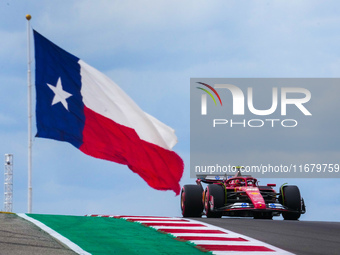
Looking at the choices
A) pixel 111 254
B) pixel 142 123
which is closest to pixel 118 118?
pixel 142 123

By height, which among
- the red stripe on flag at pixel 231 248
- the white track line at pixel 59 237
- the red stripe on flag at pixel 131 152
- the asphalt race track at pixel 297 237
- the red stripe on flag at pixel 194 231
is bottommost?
the asphalt race track at pixel 297 237

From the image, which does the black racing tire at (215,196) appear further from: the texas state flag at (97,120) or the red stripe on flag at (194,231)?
the red stripe on flag at (194,231)

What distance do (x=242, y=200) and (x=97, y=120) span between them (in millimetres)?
6006

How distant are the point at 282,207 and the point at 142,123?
5.70 meters

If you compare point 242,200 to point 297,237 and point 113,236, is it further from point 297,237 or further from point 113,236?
point 113,236

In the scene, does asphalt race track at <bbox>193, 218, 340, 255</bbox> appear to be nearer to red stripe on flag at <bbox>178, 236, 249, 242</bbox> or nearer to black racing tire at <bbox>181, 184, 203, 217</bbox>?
red stripe on flag at <bbox>178, 236, 249, 242</bbox>

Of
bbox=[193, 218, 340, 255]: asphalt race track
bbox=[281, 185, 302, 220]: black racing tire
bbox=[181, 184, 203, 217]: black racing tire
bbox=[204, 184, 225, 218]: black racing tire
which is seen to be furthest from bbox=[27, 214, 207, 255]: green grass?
bbox=[281, 185, 302, 220]: black racing tire

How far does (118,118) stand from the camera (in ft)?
54.6

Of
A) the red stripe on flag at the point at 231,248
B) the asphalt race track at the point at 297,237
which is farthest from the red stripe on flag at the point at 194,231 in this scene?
the red stripe on flag at the point at 231,248

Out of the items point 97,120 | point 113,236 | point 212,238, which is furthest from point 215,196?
point 113,236

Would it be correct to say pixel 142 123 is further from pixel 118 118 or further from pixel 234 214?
pixel 234 214

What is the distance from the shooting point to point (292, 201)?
67.3 ft

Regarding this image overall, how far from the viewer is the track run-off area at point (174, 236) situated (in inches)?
395

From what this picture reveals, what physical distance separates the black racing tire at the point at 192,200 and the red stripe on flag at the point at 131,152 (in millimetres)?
3749
